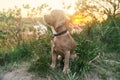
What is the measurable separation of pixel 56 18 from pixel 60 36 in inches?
13.9

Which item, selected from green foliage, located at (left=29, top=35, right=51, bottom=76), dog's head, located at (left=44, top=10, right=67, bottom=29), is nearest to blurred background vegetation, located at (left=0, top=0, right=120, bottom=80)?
green foliage, located at (left=29, top=35, right=51, bottom=76)

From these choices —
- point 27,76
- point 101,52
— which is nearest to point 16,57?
point 27,76

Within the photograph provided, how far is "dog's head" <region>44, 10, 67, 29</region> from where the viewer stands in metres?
6.57

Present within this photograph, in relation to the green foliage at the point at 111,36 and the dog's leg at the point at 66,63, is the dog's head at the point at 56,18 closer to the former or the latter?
the dog's leg at the point at 66,63

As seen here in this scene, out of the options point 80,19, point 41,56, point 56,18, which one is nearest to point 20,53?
point 41,56

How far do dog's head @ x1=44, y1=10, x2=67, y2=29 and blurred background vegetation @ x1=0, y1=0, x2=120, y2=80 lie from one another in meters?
0.84


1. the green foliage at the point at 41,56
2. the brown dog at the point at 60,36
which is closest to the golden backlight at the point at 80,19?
the green foliage at the point at 41,56

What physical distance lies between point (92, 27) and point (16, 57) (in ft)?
7.56

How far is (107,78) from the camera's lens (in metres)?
7.30

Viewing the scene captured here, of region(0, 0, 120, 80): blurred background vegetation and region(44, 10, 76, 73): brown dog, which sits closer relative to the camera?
region(44, 10, 76, 73): brown dog

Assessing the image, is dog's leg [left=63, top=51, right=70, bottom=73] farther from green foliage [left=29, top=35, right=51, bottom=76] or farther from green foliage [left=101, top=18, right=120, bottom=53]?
green foliage [left=101, top=18, right=120, bottom=53]

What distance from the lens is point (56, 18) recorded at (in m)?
6.59

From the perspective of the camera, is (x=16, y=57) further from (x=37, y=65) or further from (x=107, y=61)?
(x=107, y=61)

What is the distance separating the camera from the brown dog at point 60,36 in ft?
21.6
